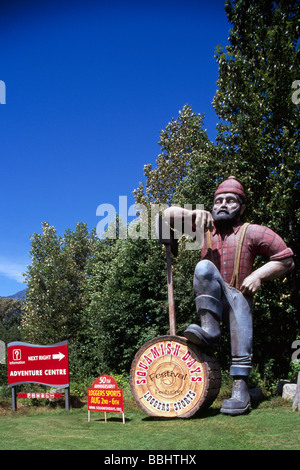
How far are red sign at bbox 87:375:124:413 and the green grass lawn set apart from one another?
254mm

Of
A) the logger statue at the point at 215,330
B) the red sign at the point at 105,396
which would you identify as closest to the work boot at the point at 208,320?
the logger statue at the point at 215,330

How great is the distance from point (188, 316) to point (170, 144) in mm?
11615

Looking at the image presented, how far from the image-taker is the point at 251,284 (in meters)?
7.30

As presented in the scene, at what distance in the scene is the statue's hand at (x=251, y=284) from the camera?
730cm

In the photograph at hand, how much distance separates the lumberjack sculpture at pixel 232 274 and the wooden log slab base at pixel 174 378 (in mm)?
278

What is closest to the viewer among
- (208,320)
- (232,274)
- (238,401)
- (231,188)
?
(238,401)

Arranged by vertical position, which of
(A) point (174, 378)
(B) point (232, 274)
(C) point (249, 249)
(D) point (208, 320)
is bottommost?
(A) point (174, 378)

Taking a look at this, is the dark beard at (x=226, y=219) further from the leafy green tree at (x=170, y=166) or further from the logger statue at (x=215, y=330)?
the leafy green tree at (x=170, y=166)

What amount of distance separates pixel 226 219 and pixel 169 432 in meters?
3.56

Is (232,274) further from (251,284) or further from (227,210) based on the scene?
(227,210)

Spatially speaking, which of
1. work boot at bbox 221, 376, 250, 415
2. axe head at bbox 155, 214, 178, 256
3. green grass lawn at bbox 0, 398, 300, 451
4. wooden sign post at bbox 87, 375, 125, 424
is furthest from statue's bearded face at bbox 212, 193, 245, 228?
wooden sign post at bbox 87, 375, 125, 424

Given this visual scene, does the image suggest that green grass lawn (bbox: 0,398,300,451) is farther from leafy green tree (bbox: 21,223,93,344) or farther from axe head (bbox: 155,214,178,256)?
leafy green tree (bbox: 21,223,93,344)

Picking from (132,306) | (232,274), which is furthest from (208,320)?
(132,306)
